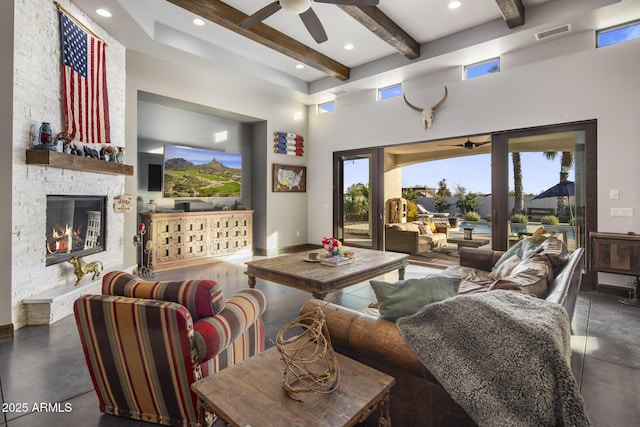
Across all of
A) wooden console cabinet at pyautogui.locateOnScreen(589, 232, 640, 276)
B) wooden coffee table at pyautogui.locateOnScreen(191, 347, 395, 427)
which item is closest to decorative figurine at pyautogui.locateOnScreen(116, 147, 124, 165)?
wooden coffee table at pyautogui.locateOnScreen(191, 347, 395, 427)

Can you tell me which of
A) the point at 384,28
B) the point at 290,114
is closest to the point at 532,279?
the point at 384,28

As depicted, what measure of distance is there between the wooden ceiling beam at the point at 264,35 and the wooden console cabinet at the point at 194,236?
3.21 metres

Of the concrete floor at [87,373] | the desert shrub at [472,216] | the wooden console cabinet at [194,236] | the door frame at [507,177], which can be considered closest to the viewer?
the concrete floor at [87,373]

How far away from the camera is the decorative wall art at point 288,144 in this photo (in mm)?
7270

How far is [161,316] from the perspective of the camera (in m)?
1.47

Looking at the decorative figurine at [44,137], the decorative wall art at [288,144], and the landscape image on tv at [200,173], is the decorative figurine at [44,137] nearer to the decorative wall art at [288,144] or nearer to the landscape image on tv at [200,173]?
the landscape image on tv at [200,173]

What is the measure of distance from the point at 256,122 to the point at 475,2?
15.5 feet

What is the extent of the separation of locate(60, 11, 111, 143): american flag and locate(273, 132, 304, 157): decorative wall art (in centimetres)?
349

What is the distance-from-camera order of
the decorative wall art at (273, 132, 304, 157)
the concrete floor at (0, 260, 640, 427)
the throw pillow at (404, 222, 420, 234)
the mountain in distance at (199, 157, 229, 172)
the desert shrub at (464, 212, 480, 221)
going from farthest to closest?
1. the desert shrub at (464, 212, 480, 221)
2. the decorative wall art at (273, 132, 304, 157)
3. the throw pillow at (404, 222, 420, 234)
4. the mountain in distance at (199, 157, 229, 172)
5. the concrete floor at (0, 260, 640, 427)

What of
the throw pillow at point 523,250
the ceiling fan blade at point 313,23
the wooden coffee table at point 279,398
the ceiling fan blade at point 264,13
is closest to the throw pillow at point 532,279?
the throw pillow at point 523,250

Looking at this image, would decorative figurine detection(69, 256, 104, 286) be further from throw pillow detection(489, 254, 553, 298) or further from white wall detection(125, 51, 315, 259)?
throw pillow detection(489, 254, 553, 298)

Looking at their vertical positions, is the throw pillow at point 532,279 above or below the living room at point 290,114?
below

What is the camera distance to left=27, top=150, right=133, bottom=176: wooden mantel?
310 centimetres

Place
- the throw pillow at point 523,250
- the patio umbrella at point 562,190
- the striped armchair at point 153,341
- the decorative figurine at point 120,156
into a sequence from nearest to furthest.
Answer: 1. the striped armchair at point 153,341
2. the throw pillow at point 523,250
3. the decorative figurine at point 120,156
4. the patio umbrella at point 562,190
